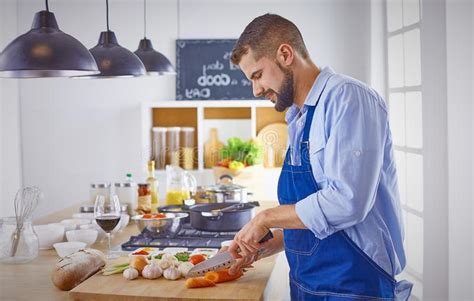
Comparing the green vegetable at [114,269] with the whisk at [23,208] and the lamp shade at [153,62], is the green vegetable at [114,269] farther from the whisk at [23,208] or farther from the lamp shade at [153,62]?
the lamp shade at [153,62]

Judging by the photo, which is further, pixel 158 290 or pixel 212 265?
pixel 212 265

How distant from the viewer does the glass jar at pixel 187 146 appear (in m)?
6.41

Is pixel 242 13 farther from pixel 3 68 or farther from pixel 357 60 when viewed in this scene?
pixel 3 68

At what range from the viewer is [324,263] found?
213 centimetres

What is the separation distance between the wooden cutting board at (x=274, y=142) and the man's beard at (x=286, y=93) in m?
4.05

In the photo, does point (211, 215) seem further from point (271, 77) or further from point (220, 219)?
point (271, 77)

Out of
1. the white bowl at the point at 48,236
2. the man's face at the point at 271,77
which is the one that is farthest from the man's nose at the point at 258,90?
the white bowl at the point at 48,236

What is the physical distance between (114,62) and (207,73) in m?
3.07

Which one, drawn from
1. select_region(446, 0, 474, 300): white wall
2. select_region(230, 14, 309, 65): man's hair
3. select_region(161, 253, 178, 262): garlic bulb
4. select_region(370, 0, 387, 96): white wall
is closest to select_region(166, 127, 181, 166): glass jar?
select_region(370, 0, 387, 96): white wall

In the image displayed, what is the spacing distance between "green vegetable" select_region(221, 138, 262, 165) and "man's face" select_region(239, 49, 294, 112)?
3.91 metres

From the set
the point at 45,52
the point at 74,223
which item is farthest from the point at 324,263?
the point at 74,223

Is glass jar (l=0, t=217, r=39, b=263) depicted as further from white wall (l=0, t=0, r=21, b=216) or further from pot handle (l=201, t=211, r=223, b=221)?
white wall (l=0, t=0, r=21, b=216)

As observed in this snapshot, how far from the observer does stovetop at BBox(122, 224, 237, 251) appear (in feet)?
9.77

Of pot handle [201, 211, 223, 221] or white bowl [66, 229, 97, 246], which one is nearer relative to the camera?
white bowl [66, 229, 97, 246]
